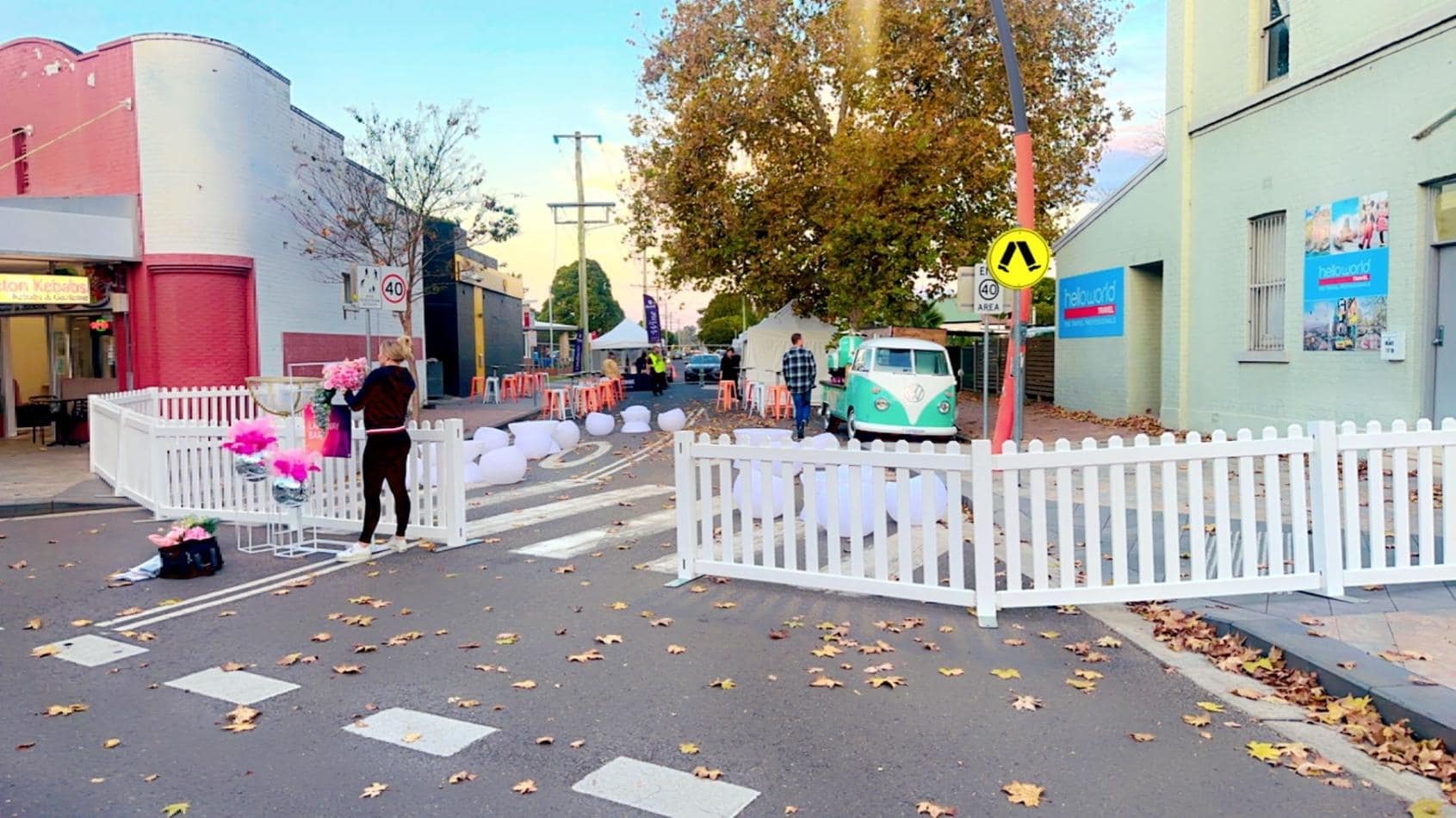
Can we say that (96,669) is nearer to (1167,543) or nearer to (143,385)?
(1167,543)

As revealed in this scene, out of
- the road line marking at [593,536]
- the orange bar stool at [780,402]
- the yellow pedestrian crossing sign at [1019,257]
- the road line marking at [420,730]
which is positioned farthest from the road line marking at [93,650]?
the orange bar stool at [780,402]

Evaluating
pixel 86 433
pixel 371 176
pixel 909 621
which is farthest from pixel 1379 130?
pixel 86 433

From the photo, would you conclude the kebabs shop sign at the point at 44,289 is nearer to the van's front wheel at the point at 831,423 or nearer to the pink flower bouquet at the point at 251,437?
the pink flower bouquet at the point at 251,437

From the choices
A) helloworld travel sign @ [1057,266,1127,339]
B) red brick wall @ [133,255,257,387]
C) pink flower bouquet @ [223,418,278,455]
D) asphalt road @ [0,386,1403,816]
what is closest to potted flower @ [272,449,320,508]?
pink flower bouquet @ [223,418,278,455]

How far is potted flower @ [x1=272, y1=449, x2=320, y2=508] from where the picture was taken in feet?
27.2

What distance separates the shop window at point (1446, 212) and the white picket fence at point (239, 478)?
10.7 m

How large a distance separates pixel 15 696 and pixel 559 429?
11250 millimetres

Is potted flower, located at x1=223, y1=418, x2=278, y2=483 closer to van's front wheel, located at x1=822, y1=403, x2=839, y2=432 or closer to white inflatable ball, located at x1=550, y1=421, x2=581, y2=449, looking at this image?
white inflatable ball, located at x1=550, y1=421, x2=581, y2=449

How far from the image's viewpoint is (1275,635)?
5211 mm

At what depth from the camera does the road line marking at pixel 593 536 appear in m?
8.27

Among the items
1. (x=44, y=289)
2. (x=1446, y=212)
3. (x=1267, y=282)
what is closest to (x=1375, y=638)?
(x=1446, y=212)

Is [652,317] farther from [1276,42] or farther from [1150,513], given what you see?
[1150,513]

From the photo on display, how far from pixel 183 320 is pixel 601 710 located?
54.7 ft

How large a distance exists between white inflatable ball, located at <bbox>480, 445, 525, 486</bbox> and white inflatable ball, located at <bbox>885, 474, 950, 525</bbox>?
496 cm
